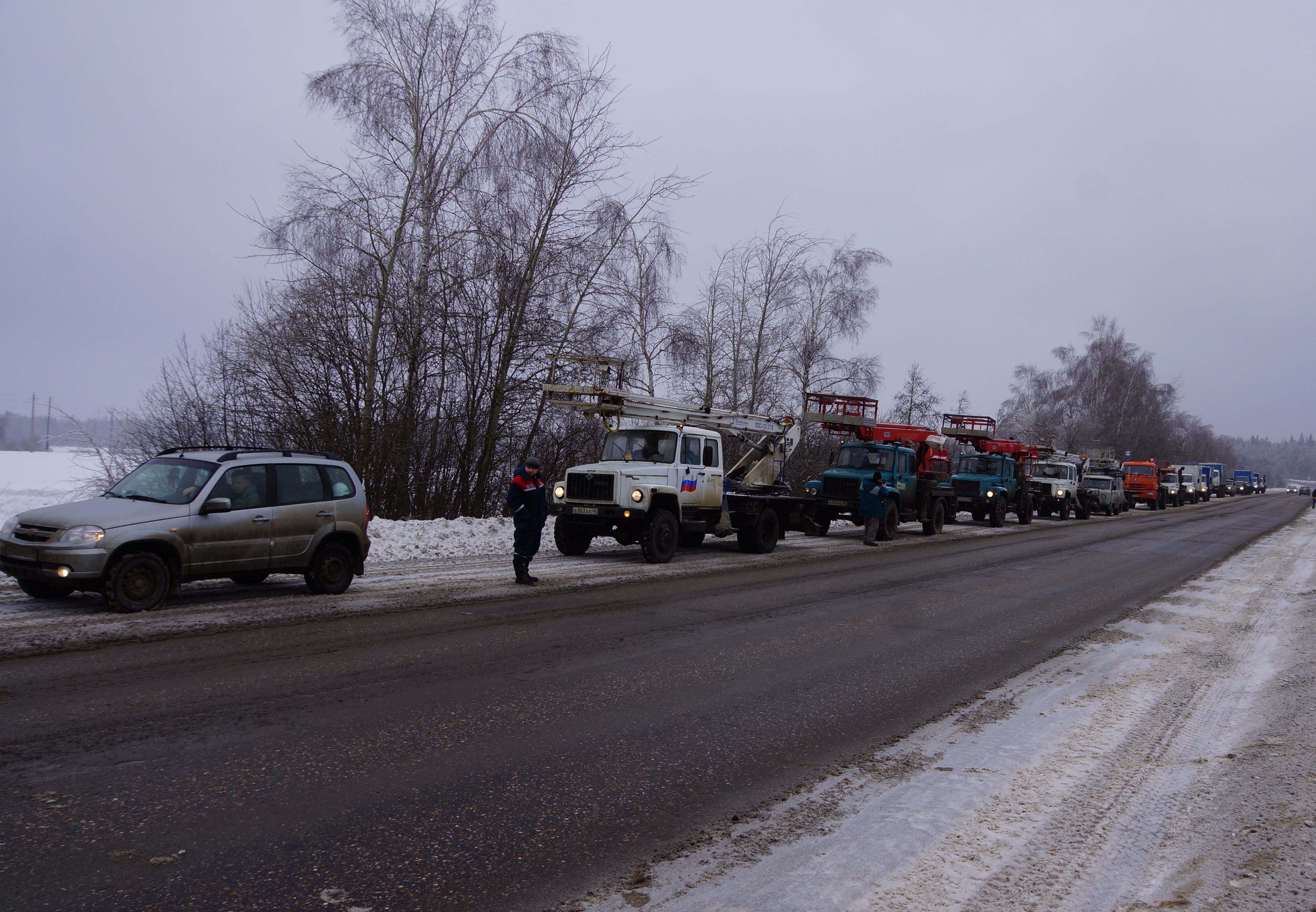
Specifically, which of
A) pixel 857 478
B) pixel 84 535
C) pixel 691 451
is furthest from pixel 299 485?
pixel 857 478

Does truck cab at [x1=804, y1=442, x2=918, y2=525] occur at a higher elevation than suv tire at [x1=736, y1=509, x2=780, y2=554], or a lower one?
higher

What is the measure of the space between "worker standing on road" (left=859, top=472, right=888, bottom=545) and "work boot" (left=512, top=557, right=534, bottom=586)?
36.8 ft

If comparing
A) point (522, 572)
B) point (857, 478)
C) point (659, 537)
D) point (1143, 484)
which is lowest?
point (522, 572)

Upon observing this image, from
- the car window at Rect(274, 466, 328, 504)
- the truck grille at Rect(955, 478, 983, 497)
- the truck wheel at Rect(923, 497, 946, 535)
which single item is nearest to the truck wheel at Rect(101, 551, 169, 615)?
the car window at Rect(274, 466, 328, 504)

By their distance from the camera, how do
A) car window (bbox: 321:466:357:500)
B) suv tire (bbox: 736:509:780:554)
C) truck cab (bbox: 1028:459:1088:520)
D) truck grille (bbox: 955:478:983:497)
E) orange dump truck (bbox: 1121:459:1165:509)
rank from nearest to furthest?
car window (bbox: 321:466:357:500)
suv tire (bbox: 736:509:780:554)
truck grille (bbox: 955:478:983:497)
truck cab (bbox: 1028:459:1088:520)
orange dump truck (bbox: 1121:459:1165:509)

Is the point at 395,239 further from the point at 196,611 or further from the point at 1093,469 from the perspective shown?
the point at 1093,469

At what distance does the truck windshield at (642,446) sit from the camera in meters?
15.4

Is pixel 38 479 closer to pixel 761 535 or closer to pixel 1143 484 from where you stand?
pixel 761 535

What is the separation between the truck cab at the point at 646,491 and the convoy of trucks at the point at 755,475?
0.9 inches

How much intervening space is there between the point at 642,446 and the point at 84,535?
29.7 ft

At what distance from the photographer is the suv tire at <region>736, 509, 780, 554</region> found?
17359 millimetres

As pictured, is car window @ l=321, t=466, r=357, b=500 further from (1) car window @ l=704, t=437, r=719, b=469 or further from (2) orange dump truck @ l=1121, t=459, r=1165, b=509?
(2) orange dump truck @ l=1121, t=459, r=1165, b=509

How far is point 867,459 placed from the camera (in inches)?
882

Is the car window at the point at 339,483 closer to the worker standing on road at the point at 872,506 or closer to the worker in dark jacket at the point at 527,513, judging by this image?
the worker in dark jacket at the point at 527,513
